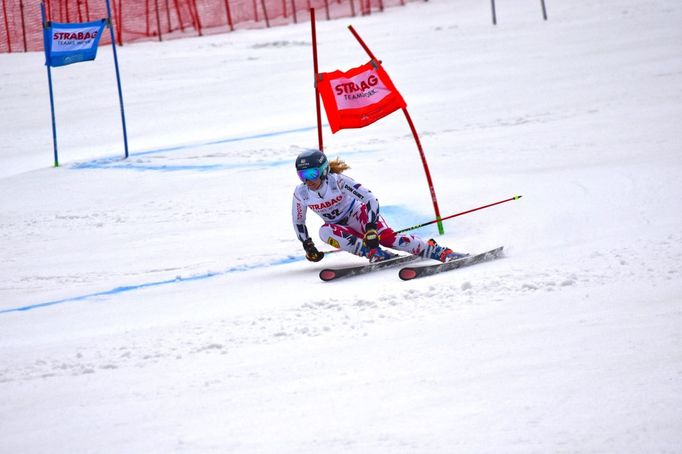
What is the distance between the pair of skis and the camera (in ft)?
21.4

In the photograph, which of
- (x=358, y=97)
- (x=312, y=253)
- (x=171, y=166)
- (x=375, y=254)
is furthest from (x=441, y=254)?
(x=171, y=166)

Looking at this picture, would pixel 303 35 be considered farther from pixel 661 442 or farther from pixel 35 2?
pixel 661 442

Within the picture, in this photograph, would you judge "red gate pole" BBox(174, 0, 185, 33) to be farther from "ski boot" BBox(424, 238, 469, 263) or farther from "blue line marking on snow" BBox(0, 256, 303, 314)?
"ski boot" BBox(424, 238, 469, 263)

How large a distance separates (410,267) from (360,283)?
1.32 feet

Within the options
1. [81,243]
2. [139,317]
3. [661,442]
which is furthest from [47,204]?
[661,442]

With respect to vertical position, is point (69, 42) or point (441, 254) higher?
point (69, 42)

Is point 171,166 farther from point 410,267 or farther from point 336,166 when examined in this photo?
point 410,267

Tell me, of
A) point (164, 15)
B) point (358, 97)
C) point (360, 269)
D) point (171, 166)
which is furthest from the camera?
point (164, 15)

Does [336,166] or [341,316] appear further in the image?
[336,166]

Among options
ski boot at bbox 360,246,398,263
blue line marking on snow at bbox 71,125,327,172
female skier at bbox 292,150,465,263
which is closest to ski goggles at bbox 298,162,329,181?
female skier at bbox 292,150,465,263

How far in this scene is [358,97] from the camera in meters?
7.95

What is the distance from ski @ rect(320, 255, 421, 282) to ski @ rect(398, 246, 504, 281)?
0.42 metres

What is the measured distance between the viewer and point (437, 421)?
410 centimetres

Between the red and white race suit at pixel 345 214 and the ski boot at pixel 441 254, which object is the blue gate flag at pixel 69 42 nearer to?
the red and white race suit at pixel 345 214
